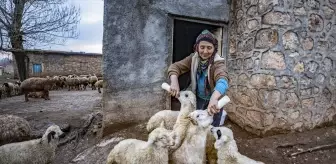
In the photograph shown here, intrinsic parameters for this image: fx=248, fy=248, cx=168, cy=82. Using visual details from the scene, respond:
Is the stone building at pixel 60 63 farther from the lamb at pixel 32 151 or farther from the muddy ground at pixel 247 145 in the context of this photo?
the lamb at pixel 32 151

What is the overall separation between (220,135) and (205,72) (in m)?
0.78

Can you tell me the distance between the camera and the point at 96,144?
183 inches

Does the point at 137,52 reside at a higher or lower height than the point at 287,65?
higher

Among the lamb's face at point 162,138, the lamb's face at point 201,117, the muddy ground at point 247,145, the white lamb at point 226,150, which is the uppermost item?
the lamb's face at point 201,117

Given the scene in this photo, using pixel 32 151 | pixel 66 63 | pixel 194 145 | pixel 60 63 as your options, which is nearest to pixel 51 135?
pixel 32 151

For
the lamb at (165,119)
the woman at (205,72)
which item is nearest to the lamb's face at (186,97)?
the woman at (205,72)

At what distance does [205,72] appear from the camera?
305 centimetres

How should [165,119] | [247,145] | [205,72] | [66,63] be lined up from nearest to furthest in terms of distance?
[205,72], [165,119], [247,145], [66,63]

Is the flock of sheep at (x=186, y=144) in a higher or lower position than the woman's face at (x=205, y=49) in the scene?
lower

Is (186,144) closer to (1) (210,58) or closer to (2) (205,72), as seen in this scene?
(2) (205,72)

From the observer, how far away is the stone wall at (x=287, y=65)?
4426 mm

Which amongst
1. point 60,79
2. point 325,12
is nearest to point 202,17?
point 325,12

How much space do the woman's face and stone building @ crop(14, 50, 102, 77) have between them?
19.6 metres

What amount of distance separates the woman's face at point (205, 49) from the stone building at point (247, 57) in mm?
2056
